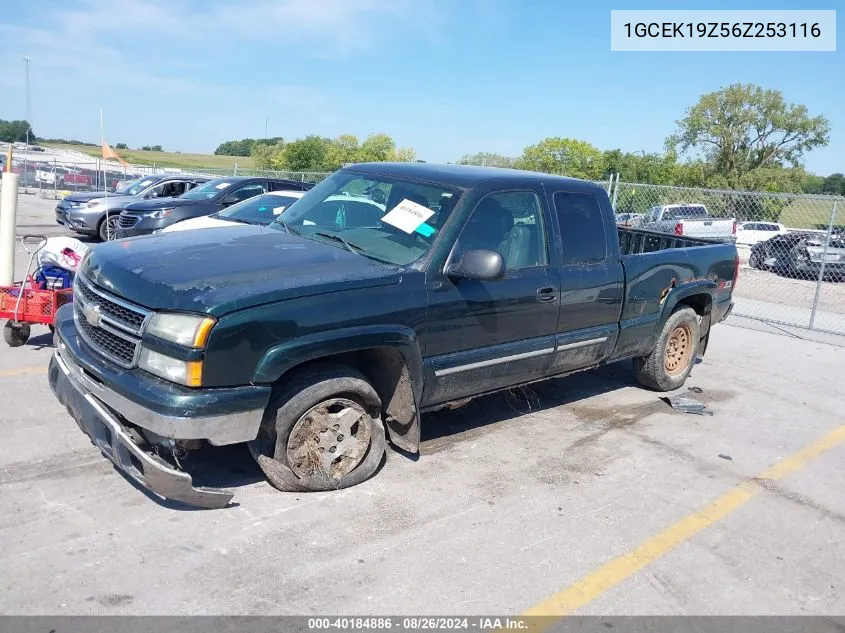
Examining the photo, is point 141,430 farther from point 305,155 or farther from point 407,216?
point 305,155

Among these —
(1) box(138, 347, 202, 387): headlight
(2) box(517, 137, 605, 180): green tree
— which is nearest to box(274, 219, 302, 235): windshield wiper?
(1) box(138, 347, 202, 387): headlight

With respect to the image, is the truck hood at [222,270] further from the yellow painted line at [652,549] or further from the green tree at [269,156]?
the green tree at [269,156]

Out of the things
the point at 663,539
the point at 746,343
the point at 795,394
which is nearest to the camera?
the point at 663,539

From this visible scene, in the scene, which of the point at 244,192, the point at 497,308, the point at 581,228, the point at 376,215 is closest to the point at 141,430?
the point at 376,215

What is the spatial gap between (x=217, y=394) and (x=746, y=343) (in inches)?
311

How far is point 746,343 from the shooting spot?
369 inches

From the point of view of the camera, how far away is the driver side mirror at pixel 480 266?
167 inches

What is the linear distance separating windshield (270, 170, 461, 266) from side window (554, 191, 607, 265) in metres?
0.98

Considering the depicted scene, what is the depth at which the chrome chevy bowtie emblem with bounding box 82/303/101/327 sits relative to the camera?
3895 millimetres

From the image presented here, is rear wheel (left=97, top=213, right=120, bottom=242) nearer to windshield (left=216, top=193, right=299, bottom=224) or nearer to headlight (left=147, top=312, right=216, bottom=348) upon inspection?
windshield (left=216, top=193, right=299, bottom=224)

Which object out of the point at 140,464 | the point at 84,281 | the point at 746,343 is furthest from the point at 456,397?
the point at 746,343

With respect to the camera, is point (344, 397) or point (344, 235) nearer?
point (344, 397)

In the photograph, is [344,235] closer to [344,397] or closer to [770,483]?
[344,397]

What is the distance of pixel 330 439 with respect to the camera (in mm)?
4133
